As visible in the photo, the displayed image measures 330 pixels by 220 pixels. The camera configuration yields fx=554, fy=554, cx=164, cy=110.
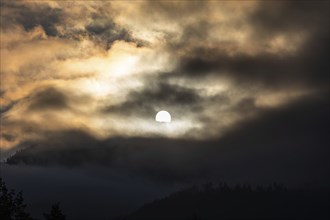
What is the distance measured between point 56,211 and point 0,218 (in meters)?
8.72

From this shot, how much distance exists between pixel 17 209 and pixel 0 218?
368 cm

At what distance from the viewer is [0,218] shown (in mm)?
82125

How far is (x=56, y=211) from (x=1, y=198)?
8.66 metres

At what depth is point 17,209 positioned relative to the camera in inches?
3359

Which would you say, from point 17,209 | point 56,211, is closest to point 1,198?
point 17,209

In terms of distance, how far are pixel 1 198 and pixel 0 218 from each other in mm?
4436

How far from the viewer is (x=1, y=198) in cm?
8575

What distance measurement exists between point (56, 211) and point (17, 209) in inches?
233

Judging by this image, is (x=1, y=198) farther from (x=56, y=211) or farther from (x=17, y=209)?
(x=56, y=211)

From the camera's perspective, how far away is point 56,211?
86.8 meters
